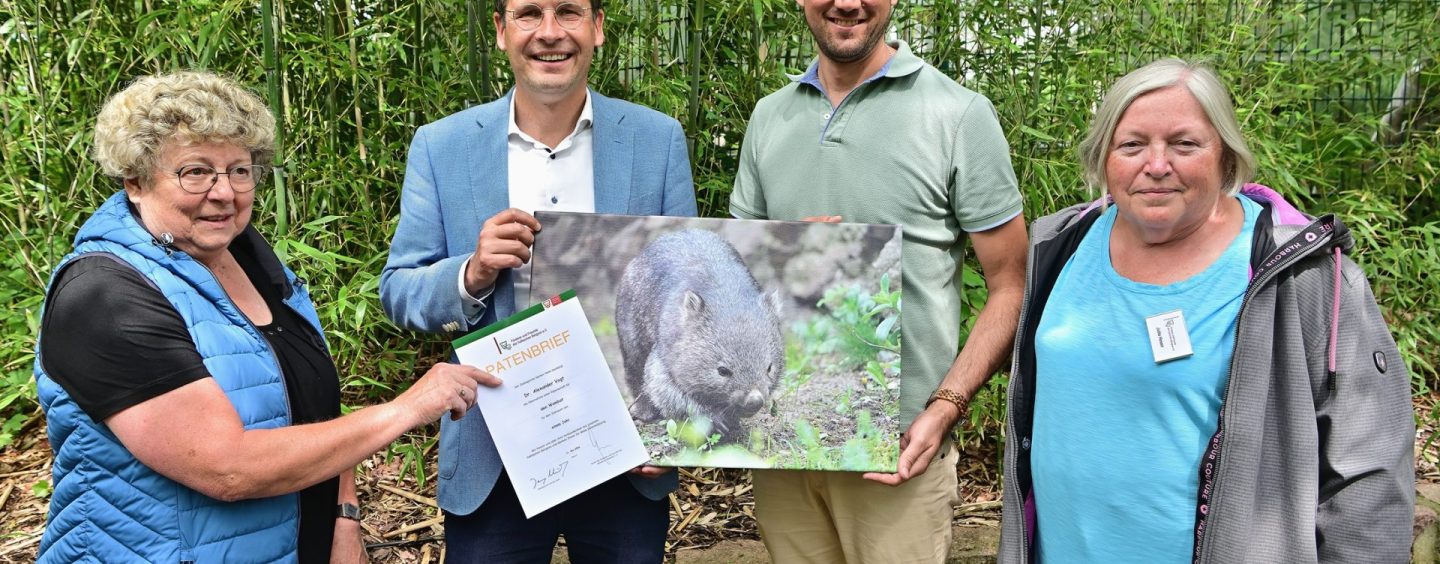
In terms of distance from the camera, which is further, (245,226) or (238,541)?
(245,226)

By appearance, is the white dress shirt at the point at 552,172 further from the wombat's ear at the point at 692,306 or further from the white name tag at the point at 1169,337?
the white name tag at the point at 1169,337

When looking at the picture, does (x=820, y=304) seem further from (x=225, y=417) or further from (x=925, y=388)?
(x=225, y=417)

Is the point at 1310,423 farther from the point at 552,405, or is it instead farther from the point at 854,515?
the point at 552,405

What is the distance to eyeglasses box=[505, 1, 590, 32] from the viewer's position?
2043mm

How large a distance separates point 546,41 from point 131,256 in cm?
79

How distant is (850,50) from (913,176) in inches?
10.6

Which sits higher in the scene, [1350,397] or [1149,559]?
[1350,397]

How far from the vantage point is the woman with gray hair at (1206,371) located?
5.15 feet

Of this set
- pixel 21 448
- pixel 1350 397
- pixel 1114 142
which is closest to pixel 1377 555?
pixel 1350 397

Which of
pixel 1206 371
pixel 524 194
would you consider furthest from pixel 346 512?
pixel 1206 371

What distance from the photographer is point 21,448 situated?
3.68 meters
